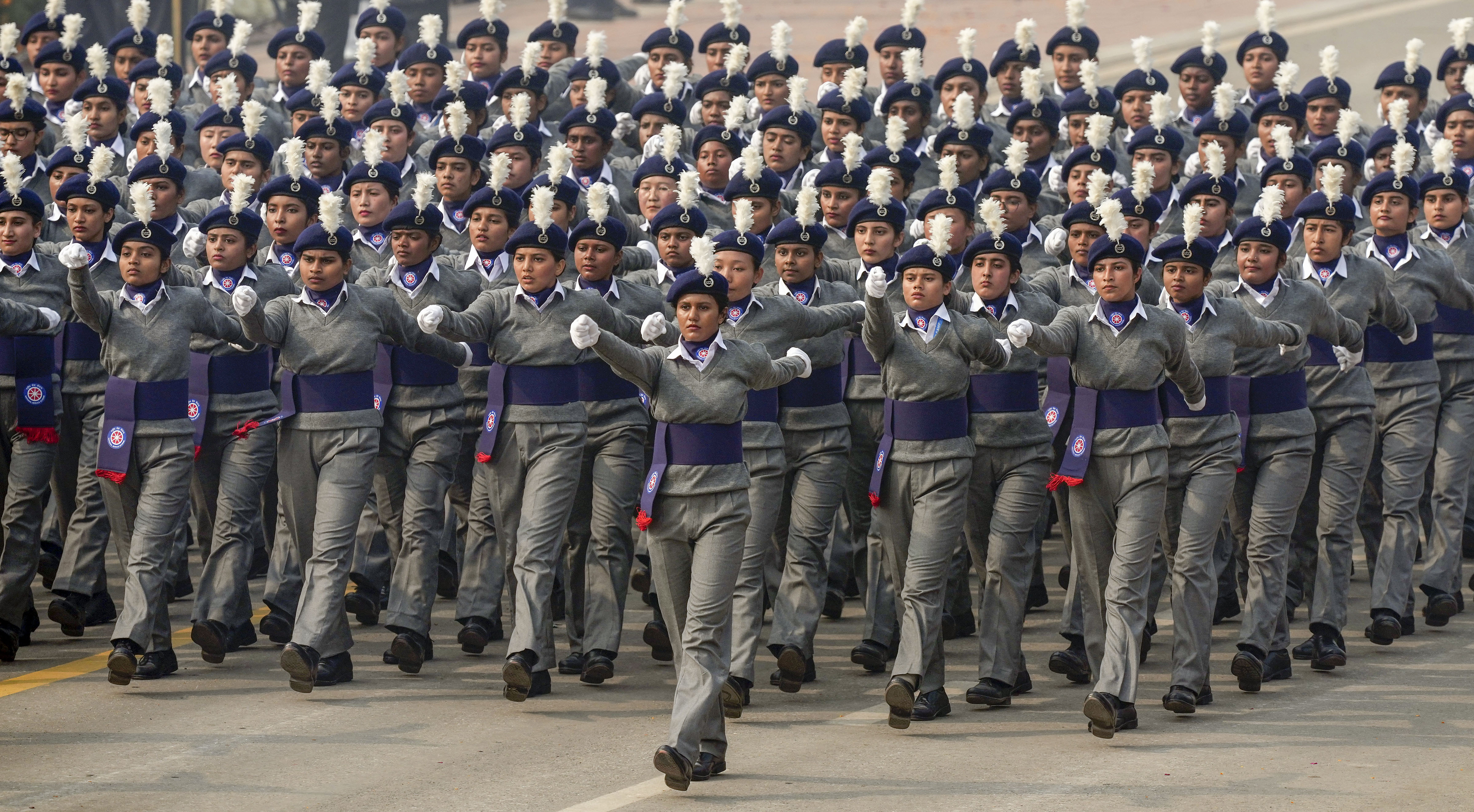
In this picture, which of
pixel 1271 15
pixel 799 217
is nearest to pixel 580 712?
pixel 799 217

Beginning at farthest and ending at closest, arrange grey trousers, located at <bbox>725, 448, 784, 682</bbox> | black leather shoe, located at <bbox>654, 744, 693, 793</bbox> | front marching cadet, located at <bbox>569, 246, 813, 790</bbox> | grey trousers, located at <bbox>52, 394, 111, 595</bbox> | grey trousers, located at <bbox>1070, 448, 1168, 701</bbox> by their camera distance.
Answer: grey trousers, located at <bbox>52, 394, 111, 595</bbox> → grey trousers, located at <bbox>725, 448, 784, 682</bbox> → grey trousers, located at <bbox>1070, 448, 1168, 701</bbox> → front marching cadet, located at <bbox>569, 246, 813, 790</bbox> → black leather shoe, located at <bbox>654, 744, 693, 793</bbox>

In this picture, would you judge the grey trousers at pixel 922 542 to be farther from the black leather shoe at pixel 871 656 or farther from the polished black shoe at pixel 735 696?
the polished black shoe at pixel 735 696

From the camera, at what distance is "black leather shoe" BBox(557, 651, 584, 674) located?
10578 millimetres

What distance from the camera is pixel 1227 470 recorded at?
395 inches

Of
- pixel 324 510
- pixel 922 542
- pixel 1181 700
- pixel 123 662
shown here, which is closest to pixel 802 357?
pixel 922 542

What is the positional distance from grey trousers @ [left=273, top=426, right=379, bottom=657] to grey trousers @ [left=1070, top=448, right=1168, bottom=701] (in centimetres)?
330

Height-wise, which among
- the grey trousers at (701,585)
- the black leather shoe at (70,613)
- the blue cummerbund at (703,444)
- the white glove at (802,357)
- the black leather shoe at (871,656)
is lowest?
the black leather shoe at (871,656)

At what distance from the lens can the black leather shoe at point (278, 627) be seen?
11.0 metres

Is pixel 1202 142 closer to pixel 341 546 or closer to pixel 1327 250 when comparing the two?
pixel 1327 250

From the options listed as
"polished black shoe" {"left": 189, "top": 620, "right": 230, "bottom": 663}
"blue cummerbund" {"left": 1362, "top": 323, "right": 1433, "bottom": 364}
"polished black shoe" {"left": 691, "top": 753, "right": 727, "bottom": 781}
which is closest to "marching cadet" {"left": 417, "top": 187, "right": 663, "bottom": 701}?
"polished black shoe" {"left": 189, "top": 620, "right": 230, "bottom": 663}

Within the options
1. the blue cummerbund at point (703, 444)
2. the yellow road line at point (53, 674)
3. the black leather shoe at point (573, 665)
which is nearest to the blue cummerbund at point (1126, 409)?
the blue cummerbund at point (703, 444)

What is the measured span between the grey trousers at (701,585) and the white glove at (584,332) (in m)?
0.86

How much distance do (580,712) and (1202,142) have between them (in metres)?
6.04

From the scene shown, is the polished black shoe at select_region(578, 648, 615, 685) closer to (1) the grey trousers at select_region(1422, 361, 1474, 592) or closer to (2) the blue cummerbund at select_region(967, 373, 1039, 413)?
(2) the blue cummerbund at select_region(967, 373, 1039, 413)
